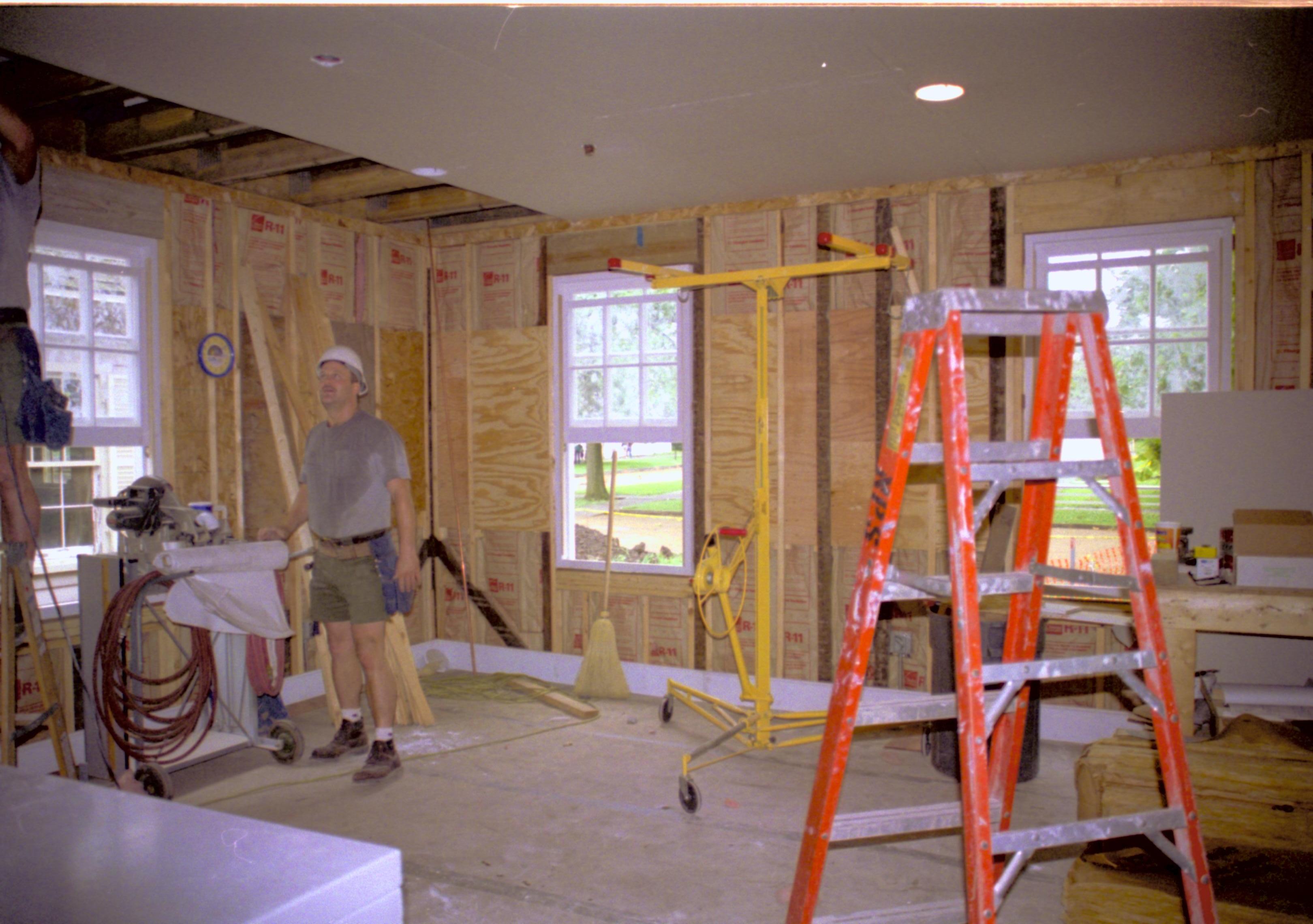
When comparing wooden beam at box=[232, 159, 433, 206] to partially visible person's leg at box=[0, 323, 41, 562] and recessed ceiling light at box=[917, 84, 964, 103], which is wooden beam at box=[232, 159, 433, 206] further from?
recessed ceiling light at box=[917, 84, 964, 103]

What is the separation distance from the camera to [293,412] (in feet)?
16.8

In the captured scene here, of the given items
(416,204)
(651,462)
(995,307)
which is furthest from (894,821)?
(651,462)

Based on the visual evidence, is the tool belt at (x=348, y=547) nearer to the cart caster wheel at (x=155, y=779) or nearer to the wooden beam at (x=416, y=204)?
the cart caster wheel at (x=155, y=779)

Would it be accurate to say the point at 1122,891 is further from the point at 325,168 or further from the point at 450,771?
the point at 325,168

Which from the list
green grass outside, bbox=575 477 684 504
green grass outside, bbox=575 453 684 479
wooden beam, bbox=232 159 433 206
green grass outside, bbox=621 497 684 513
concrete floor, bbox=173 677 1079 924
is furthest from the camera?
green grass outside, bbox=575 453 684 479

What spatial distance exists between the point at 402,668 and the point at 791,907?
11.5 ft

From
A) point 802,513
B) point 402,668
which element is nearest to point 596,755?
point 402,668

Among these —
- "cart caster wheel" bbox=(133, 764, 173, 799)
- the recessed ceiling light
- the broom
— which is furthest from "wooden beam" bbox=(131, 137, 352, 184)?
"cart caster wheel" bbox=(133, 764, 173, 799)

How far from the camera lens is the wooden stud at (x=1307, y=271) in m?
4.12

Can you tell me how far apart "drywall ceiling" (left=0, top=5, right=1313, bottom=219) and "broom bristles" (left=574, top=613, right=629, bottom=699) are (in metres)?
2.49

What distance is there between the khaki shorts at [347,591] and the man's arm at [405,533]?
0.47 ft

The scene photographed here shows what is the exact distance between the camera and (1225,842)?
2.52 metres

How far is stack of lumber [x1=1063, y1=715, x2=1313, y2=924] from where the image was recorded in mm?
2350

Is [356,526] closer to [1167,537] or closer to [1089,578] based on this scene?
[1089,578]
